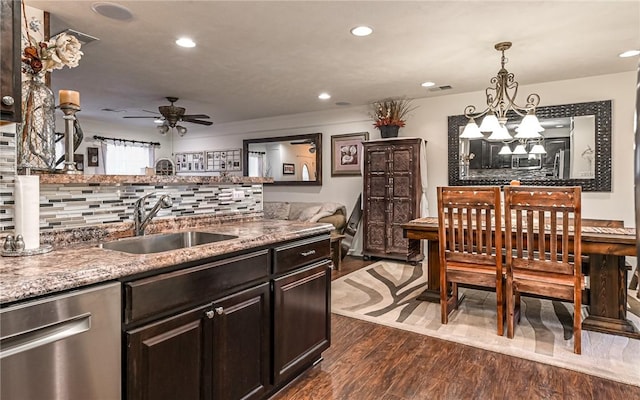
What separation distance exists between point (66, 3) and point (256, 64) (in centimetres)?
173

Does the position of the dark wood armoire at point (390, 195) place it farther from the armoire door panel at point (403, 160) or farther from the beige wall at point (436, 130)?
the beige wall at point (436, 130)

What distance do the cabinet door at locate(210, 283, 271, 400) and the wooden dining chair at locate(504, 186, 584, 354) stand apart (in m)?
1.90

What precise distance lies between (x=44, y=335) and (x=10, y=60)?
0.84 metres

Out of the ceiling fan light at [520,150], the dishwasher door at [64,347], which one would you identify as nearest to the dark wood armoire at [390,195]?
the ceiling fan light at [520,150]

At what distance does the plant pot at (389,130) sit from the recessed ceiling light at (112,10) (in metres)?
3.67

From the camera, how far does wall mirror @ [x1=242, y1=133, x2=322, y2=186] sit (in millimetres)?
6664

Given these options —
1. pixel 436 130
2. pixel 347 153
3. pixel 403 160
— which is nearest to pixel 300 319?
pixel 403 160

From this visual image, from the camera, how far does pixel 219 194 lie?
8.27 feet

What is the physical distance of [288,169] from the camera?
7031 mm

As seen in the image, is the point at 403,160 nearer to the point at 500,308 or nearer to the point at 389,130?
the point at 389,130

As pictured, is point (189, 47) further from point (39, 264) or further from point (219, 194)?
point (39, 264)

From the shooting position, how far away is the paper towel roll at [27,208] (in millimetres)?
1353

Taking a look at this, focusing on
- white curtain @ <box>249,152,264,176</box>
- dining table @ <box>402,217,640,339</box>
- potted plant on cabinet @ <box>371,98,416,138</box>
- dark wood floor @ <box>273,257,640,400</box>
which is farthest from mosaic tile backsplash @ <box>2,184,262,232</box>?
white curtain @ <box>249,152,264,176</box>

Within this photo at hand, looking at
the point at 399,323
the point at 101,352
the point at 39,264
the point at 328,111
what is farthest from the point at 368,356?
the point at 328,111
